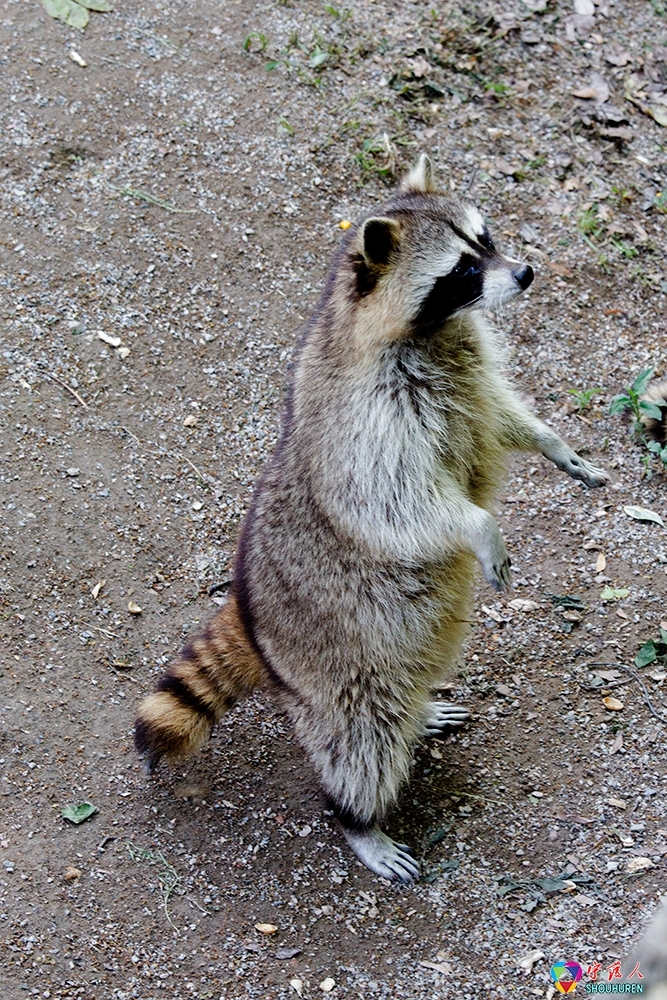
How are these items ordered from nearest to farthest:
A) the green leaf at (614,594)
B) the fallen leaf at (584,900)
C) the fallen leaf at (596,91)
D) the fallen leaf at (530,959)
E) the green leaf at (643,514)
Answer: the fallen leaf at (530,959) → the fallen leaf at (584,900) → the green leaf at (614,594) → the green leaf at (643,514) → the fallen leaf at (596,91)

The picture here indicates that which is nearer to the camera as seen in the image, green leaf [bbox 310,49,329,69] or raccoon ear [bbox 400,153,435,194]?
raccoon ear [bbox 400,153,435,194]

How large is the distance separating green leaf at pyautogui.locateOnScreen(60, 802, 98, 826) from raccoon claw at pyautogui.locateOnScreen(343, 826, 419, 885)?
842 mm

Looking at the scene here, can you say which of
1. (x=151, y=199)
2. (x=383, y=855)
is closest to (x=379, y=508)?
(x=383, y=855)

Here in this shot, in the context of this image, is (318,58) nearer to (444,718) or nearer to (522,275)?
(522,275)

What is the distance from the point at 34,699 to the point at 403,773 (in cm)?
130

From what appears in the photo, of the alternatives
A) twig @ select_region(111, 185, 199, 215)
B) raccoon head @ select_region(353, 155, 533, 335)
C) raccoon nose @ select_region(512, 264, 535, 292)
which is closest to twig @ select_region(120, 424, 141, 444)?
twig @ select_region(111, 185, 199, 215)

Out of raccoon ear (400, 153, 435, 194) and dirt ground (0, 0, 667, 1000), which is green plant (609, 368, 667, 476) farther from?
raccoon ear (400, 153, 435, 194)

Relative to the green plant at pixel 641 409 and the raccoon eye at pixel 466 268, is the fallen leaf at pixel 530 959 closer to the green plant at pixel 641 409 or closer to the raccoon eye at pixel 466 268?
the raccoon eye at pixel 466 268

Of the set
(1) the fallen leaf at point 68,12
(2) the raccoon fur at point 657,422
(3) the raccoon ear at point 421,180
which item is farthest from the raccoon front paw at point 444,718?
(1) the fallen leaf at point 68,12

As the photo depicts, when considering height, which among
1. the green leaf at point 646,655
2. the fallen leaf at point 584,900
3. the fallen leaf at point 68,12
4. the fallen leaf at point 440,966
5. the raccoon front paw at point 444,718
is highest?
Result: the fallen leaf at point 68,12

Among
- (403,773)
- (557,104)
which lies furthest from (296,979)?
(557,104)

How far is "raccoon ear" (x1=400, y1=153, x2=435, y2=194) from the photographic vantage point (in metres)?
3.54

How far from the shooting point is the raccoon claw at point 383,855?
3510mm

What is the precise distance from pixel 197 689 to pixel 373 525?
0.83 metres
